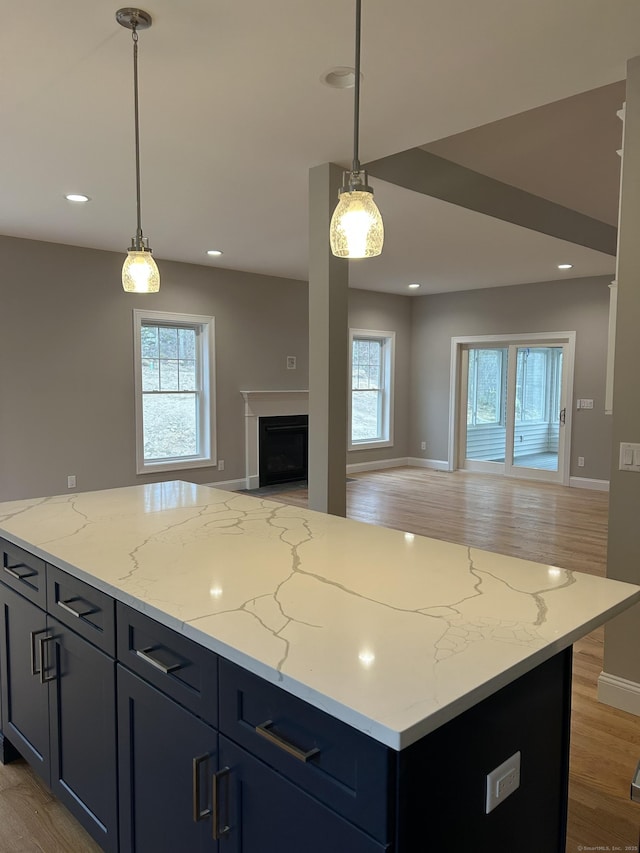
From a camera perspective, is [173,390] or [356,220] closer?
[356,220]

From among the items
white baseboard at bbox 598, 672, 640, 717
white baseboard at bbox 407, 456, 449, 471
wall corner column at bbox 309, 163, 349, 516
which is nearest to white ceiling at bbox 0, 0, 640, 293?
wall corner column at bbox 309, 163, 349, 516

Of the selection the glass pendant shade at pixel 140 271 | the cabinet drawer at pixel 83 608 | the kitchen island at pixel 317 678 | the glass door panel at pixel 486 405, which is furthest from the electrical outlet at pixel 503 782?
the glass door panel at pixel 486 405

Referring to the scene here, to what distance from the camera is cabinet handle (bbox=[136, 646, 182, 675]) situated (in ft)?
4.37

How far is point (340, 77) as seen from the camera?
8.18 ft

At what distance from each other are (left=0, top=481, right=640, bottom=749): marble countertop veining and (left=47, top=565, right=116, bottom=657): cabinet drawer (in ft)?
0.17

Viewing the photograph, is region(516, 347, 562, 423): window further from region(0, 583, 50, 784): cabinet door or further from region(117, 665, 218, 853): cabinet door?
region(117, 665, 218, 853): cabinet door

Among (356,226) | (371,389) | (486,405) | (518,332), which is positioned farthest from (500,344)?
(356,226)

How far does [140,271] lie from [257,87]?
1023 mm

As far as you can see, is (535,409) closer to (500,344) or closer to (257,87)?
(500,344)

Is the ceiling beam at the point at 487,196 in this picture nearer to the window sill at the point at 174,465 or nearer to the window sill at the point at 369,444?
the window sill at the point at 174,465

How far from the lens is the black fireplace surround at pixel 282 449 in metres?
7.65

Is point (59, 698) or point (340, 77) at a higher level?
point (340, 77)

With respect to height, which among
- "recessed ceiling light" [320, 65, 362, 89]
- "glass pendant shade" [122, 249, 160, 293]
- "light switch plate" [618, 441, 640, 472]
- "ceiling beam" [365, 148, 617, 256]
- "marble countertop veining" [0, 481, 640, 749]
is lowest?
"marble countertop veining" [0, 481, 640, 749]

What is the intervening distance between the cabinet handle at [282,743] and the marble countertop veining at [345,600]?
0.12m
